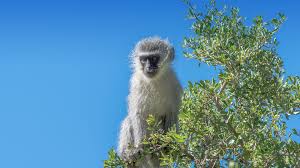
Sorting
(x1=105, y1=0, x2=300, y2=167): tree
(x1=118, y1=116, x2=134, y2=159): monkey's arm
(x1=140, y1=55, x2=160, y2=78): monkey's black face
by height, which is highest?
(x1=140, y1=55, x2=160, y2=78): monkey's black face

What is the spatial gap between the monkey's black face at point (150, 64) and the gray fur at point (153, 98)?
6 centimetres

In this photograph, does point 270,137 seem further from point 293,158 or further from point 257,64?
point 257,64

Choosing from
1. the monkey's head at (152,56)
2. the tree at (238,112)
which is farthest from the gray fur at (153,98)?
the tree at (238,112)

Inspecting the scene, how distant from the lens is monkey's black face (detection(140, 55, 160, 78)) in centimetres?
954

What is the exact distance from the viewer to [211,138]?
5918mm

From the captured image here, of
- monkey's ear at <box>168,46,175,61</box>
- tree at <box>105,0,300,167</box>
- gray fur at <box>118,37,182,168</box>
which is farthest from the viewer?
monkey's ear at <box>168,46,175,61</box>

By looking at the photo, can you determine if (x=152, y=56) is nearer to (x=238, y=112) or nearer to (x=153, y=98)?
(x=153, y=98)

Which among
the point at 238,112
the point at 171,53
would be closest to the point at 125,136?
the point at 171,53

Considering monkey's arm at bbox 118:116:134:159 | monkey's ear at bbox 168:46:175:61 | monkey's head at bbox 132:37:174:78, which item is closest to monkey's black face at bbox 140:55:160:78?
monkey's head at bbox 132:37:174:78

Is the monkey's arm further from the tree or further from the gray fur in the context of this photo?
the tree

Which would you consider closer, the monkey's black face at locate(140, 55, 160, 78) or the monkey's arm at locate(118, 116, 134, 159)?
the monkey's black face at locate(140, 55, 160, 78)

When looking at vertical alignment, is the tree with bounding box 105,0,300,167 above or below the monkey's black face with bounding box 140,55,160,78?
below

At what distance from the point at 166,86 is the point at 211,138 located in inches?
142

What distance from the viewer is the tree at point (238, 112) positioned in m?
5.72
